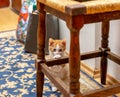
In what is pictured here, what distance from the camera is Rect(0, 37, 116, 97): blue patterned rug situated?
1659 millimetres

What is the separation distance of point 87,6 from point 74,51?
0.60ft

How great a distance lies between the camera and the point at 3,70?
197 cm

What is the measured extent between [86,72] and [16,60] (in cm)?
60

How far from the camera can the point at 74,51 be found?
3.43 ft

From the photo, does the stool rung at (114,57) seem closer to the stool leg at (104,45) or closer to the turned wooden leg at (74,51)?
the stool leg at (104,45)

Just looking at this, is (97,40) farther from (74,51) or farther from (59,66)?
(74,51)

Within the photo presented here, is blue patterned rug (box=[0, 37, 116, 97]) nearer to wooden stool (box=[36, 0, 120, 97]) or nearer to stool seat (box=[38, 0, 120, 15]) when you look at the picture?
wooden stool (box=[36, 0, 120, 97])

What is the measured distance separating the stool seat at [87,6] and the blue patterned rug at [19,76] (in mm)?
706

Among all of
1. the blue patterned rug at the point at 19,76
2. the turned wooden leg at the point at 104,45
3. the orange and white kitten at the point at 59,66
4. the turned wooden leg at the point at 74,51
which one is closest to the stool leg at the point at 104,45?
the turned wooden leg at the point at 104,45

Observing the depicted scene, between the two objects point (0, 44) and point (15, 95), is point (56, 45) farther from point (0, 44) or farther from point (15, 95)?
point (0, 44)

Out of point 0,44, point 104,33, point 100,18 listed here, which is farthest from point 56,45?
point 0,44

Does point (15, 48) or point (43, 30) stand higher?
point (43, 30)

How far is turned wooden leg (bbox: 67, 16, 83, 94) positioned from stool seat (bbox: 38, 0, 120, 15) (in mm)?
36

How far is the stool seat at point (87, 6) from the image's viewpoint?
1.00 metres
